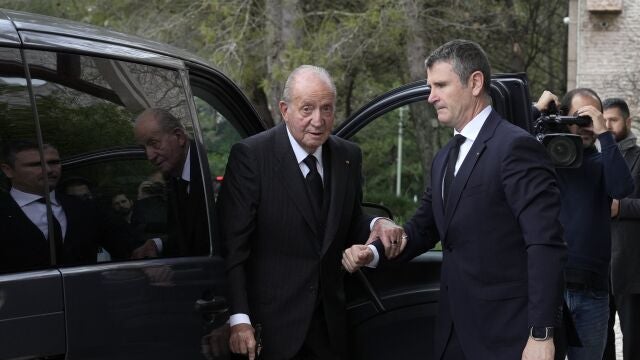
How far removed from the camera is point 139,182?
3.28 m

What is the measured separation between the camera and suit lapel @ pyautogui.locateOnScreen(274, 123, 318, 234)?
382 centimetres

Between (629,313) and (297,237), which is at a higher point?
(297,237)

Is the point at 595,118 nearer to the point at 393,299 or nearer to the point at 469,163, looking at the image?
the point at 393,299

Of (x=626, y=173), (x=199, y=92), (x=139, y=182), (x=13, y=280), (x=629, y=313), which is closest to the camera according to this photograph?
(x=13, y=280)

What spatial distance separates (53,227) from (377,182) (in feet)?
70.1

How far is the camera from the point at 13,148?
2760 mm

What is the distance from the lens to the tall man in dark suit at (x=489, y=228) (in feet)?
11.0

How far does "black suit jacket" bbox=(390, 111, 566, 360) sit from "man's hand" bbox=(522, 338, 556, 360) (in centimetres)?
6

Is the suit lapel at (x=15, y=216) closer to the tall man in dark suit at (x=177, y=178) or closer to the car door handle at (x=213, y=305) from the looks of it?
the tall man in dark suit at (x=177, y=178)

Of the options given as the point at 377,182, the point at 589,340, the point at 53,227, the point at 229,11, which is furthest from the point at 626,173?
the point at 377,182

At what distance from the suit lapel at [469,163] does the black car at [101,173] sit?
863 mm

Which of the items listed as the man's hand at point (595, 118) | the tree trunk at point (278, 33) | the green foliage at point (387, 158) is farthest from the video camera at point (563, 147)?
the green foliage at point (387, 158)

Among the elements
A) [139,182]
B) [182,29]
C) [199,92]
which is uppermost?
[182,29]

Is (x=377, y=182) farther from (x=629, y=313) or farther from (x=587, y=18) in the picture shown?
(x=629, y=313)
